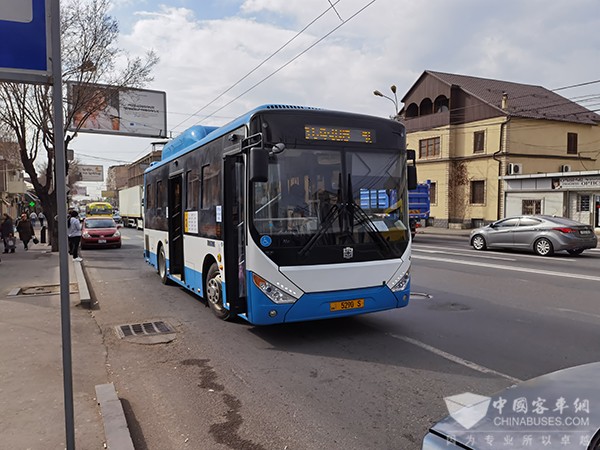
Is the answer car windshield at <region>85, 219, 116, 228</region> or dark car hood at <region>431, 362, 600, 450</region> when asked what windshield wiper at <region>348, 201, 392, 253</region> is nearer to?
dark car hood at <region>431, 362, 600, 450</region>

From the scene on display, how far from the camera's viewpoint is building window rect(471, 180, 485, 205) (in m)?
36.0

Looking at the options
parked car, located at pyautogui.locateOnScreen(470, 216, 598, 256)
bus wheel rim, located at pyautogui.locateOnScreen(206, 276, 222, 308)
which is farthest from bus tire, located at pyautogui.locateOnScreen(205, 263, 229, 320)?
parked car, located at pyautogui.locateOnScreen(470, 216, 598, 256)

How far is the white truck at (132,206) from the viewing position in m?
41.8

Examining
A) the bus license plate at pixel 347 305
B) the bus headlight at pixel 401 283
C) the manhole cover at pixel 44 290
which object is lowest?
the manhole cover at pixel 44 290

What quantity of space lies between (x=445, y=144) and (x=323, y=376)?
35.9 m

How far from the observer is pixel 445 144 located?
38.1 m

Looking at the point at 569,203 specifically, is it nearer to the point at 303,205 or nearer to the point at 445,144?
the point at 445,144

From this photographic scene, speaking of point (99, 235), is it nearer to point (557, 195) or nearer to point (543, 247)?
point (543, 247)

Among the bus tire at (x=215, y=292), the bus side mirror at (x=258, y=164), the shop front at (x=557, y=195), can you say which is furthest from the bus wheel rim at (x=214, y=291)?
the shop front at (x=557, y=195)

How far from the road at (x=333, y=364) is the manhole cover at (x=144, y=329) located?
0.57 feet

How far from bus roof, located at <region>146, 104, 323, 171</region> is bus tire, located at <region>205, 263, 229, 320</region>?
2.11m

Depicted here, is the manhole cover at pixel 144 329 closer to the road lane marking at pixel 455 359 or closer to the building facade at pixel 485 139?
the road lane marking at pixel 455 359

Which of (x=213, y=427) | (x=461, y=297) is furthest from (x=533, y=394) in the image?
(x=461, y=297)

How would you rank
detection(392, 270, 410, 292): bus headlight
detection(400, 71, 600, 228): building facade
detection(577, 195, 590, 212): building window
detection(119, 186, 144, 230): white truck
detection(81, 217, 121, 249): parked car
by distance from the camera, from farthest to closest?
detection(119, 186, 144, 230): white truck < detection(400, 71, 600, 228): building facade < detection(577, 195, 590, 212): building window < detection(81, 217, 121, 249): parked car < detection(392, 270, 410, 292): bus headlight
